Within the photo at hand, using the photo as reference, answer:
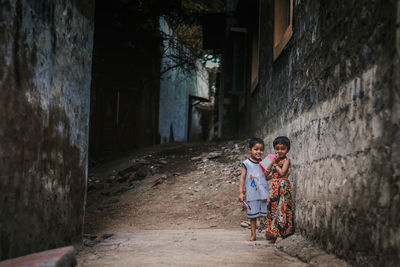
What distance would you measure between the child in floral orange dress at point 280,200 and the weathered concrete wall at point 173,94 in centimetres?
785

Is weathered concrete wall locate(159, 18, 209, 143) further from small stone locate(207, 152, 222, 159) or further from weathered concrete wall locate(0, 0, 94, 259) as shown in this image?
weathered concrete wall locate(0, 0, 94, 259)

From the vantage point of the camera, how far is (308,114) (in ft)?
10.5

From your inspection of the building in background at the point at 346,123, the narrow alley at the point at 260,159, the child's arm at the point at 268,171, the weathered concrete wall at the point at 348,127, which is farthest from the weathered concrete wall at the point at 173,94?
the weathered concrete wall at the point at 348,127

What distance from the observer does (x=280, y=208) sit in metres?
3.34

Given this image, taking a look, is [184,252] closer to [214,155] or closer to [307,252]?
[307,252]

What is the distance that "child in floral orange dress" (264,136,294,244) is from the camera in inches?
131

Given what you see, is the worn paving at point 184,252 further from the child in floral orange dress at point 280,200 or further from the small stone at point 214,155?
the small stone at point 214,155

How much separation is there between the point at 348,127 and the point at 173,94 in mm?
12411

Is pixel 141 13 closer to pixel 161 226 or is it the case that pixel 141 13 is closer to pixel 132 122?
pixel 132 122

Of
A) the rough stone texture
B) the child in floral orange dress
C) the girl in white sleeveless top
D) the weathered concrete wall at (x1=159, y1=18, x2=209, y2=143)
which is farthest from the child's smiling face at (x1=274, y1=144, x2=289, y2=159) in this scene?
the weathered concrete wall at (x1=159, y1=18, x2=209, y2=143)

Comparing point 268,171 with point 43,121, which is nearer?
point 43,121

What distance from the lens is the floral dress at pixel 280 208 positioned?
131 inches

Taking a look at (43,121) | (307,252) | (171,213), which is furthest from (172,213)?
(43,121)

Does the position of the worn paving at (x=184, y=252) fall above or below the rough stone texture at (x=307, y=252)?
below
